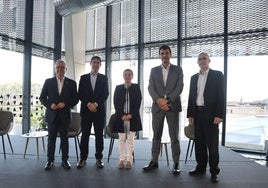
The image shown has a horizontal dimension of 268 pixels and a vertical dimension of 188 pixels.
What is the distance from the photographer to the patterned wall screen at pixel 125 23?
6414mm

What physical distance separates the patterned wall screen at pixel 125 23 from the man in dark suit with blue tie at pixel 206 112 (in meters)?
3.56

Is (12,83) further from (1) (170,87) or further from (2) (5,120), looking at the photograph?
(1) (170,87)

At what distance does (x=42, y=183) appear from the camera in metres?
2.71

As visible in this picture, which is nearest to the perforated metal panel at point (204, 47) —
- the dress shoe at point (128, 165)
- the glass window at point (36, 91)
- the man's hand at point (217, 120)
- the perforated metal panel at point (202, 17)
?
the perforated metal panel at point (202, 17)

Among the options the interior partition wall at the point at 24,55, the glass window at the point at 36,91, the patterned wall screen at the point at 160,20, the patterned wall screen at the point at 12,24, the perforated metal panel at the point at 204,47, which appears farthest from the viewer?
the glass window at the point at 36,91

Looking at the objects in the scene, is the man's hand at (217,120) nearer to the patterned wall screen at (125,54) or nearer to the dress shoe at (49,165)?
the dress shoe at (49,165)

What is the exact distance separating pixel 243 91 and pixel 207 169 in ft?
8.46

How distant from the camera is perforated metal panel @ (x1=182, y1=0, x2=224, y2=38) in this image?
5488 mm

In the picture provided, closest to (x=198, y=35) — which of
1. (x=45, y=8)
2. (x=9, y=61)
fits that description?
(x=45, y=8)

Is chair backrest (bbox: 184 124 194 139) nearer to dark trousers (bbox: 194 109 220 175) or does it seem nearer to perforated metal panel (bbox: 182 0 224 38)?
dark trousers (bbox: 194 109 220 175)

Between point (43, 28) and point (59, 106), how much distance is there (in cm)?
391

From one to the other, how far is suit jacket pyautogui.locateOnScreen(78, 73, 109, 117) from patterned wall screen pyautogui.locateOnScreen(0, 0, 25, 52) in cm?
325

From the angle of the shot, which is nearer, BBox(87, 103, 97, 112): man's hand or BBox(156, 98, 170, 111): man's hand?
BBox(156, 98, 170, 111): man's hand

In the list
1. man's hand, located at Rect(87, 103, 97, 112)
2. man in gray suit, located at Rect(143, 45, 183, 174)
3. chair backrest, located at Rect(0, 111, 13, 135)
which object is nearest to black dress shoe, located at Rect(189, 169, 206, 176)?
man in gray suit, located at Rect(143, 45, 183, 174)
